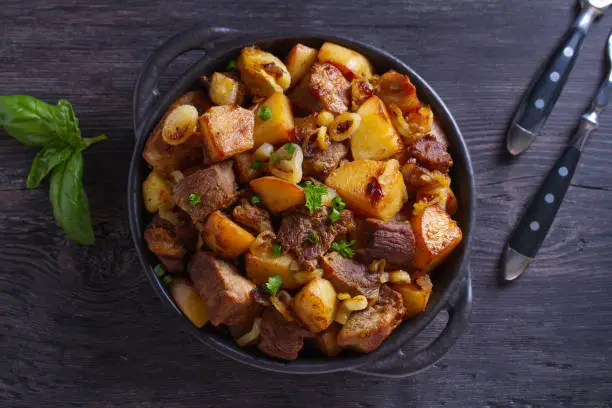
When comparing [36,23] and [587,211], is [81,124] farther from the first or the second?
[587,211]

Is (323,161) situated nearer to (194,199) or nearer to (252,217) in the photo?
(252,217)

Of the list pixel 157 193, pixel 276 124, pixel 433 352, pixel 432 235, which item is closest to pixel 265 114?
pixel 276 124

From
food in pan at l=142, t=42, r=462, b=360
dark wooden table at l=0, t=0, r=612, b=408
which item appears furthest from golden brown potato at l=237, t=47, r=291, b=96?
dark wooden table at l=0, t=0, r=612, b=408

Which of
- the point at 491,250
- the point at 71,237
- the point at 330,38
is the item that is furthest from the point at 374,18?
the point at 71,237

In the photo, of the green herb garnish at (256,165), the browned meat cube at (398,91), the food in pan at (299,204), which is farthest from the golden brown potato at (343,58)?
the green herb garnish at (256,165)

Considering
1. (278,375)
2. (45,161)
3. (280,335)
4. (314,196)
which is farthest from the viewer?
(278,375)

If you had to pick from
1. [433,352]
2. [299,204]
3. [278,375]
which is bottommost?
[278,375]

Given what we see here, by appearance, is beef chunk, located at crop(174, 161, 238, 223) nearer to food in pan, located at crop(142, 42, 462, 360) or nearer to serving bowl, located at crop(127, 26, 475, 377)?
food in pan, located at crop(142, 42, 462, 360)
